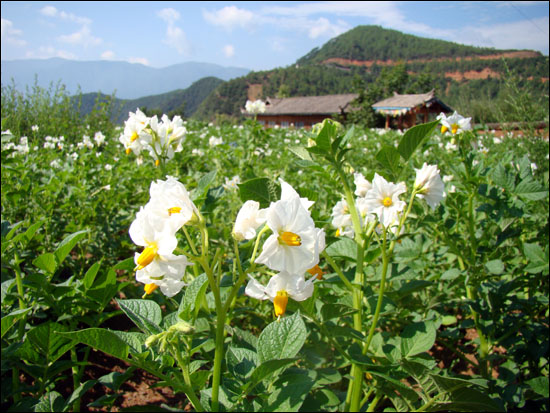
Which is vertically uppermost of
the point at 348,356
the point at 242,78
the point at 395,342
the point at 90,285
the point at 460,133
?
the point at 242,78

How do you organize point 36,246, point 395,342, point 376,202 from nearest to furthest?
point 376,202
point 395,342
point 36,246

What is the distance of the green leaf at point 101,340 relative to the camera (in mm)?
701

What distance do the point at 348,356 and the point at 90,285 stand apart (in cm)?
96

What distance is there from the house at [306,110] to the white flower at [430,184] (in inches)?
1458

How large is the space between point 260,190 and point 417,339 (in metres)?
0.83

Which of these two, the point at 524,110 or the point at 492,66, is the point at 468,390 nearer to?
the point at 524,110

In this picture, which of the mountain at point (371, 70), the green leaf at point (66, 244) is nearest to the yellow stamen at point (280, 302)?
the green leaf at point (66, 244)

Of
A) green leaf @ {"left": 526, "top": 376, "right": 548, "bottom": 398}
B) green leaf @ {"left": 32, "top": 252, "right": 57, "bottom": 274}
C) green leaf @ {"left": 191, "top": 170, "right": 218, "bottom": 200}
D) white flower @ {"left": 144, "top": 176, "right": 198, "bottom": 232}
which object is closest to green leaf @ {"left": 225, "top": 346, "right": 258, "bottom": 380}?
white flower @ {"left": 144, "top": 176, "right": 198, "bottom": 232}

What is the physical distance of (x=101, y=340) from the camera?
72cm

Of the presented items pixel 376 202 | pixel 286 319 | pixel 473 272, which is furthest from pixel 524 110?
pixel 286 319

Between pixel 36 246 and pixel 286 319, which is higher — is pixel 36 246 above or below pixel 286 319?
below

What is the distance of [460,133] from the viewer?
1.95m

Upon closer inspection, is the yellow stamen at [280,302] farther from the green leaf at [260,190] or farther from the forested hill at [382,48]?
the forested hill at [382,48]

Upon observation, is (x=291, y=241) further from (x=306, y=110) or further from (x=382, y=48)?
(x=382, y=48)
